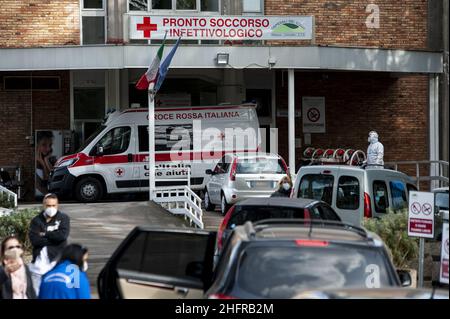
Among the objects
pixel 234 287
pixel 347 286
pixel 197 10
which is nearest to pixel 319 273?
pixel 347 286

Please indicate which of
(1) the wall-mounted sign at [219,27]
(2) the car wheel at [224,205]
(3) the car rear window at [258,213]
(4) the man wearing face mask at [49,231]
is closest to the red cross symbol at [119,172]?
(1) the wall-mounted sign at [219,27]

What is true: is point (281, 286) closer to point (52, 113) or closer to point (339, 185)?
point (339, 185)

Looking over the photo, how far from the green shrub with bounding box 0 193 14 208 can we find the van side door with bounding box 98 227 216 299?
13.6 metres

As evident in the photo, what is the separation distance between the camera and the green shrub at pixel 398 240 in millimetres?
14133

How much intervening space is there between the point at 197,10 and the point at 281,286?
22674 mm

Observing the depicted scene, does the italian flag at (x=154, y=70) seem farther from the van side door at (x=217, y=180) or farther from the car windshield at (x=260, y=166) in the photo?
the car windshield at (x=260, y=166)

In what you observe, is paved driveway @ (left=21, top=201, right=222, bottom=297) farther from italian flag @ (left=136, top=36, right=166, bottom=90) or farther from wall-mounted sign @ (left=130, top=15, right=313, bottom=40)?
wall-mounted sign @ (left=130, top=15, right=313, bottom=40)

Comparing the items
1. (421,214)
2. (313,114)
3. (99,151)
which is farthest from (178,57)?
(421,214)

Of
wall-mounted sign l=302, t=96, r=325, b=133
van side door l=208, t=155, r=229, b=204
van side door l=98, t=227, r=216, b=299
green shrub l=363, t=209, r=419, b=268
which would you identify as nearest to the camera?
van side door l=98, t=227, r=216, b=299

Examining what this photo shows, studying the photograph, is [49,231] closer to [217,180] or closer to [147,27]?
[217,180]

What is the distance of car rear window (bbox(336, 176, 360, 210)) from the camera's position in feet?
54.5

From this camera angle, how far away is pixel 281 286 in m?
7.80

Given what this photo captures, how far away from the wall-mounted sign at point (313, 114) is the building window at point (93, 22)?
Result: 7.51 metres

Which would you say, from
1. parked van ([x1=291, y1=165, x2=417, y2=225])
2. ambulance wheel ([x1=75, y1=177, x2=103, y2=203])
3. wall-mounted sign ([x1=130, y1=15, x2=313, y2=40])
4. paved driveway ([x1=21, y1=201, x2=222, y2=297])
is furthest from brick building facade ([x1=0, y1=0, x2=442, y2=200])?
parked van ([x1=291, y1=165, x2=417, y2=225])
